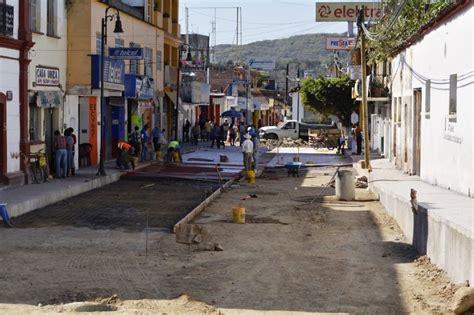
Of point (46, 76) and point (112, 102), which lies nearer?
point (46, 76)

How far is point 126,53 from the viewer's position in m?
32.4

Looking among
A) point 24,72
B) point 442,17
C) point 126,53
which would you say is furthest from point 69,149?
point 442,17

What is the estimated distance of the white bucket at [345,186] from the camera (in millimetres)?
24141

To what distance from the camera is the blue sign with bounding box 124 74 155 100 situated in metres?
36.3

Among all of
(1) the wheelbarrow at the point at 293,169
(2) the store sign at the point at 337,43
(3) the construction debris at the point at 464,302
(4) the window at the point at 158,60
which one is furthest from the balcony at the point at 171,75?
(3) the construction debris at the point at 464,302

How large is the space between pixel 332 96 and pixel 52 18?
3589 centimetres

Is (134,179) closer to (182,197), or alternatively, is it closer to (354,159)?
(182,197)

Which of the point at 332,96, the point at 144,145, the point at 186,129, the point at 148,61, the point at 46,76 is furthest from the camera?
the point at 332,96

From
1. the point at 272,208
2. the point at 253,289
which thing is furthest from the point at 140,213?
the point at 253,289

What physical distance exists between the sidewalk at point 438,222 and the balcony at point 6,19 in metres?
10.5

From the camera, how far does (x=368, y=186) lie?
90.0 feet

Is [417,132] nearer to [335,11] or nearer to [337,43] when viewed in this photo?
[337,43]

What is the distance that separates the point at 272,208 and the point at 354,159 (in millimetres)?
18655

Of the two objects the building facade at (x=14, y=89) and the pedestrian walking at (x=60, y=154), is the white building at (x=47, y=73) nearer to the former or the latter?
the pedestrian walking at (x=60, y=154)
